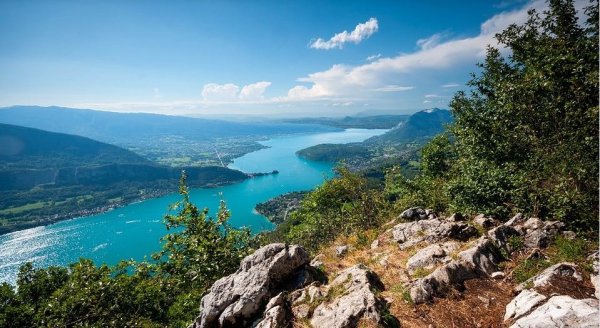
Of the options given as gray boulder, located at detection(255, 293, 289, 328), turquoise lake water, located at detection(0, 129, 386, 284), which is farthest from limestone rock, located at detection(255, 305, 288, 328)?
turquoise lake water, located at detection(0, 129, 386, 284)

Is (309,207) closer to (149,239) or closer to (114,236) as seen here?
(149,239)

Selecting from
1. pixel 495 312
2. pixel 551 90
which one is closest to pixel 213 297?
pixel 495 312

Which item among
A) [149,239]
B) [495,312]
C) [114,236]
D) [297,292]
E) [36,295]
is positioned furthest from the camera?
[114,236]

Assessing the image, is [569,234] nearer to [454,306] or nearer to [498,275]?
[498,275]

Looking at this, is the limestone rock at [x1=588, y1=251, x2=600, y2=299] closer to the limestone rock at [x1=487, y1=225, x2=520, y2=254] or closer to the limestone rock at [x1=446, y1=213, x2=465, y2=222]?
the limestone rock at [x1=487, y1=225, x2=520, y2=254]

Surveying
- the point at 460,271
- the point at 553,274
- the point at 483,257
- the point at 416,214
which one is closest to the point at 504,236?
the point at 483,257

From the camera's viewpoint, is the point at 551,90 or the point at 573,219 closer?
the point at 573,219

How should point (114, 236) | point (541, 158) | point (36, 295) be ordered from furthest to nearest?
point (114, 236) < point (36, 295) < point (541, 158)
